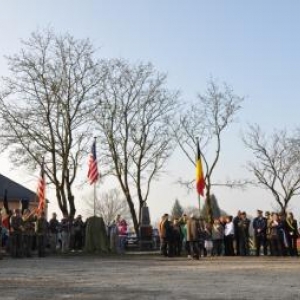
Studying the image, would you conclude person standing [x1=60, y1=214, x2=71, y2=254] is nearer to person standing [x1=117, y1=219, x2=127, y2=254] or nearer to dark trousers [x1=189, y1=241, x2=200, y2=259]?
person standing [x1=117, y1=219, x2=127, y2=254]

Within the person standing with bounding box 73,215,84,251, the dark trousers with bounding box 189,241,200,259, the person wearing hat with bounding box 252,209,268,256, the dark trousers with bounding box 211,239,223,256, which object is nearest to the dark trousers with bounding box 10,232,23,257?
the person standing with bounding box 73,215,84,251

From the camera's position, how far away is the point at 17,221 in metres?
21.1

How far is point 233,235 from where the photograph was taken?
23.1m

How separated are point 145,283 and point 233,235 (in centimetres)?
1192


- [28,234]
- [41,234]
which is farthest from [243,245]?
[28,234]

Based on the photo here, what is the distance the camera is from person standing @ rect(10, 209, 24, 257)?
20.9m

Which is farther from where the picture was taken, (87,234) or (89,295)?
(87,234)

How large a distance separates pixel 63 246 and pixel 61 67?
1235cm

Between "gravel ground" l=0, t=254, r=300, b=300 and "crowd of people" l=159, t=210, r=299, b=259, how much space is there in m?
Result: 6.13

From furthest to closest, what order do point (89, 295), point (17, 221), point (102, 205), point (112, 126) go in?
point (102, 205) < point (112, 126) < point (17, 221) < point (89, 295)

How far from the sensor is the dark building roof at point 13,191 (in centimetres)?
5494

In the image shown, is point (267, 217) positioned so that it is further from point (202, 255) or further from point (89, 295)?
point (89, 295)

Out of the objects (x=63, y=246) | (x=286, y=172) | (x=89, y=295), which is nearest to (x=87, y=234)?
(x=63, y=246)

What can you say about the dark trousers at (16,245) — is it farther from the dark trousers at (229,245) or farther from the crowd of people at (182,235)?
the dark trousers at (229,245)
